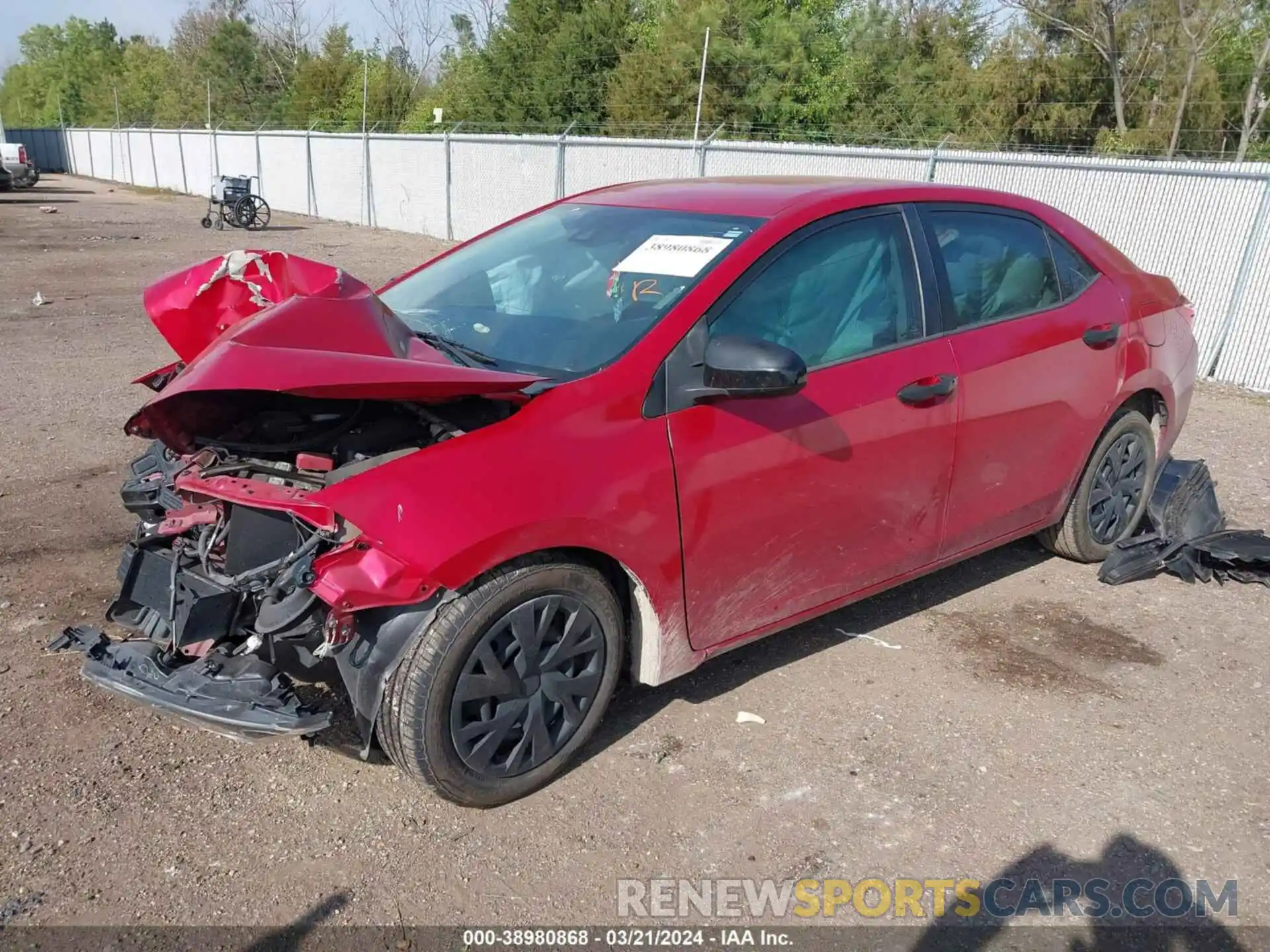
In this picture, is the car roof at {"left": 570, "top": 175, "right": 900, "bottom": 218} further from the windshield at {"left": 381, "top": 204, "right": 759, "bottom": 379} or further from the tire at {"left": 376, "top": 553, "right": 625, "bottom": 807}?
the tire at {"left": 376, "top": 553, "right": 625, "bottom": 807}

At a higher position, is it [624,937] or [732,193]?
[732,193]

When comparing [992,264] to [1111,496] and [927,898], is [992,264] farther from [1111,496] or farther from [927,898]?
[927,898]

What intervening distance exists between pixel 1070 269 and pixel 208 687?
377 centimetres

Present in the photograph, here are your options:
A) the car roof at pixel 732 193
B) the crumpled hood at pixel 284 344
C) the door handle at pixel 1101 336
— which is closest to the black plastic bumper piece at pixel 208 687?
the crumpled hood at pixel 284 344

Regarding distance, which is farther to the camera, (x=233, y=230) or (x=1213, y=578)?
(x=233, y=230)

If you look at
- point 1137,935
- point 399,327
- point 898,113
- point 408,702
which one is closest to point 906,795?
point 1137,935

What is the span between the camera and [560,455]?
9.27 ft

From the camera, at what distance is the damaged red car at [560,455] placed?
269cm

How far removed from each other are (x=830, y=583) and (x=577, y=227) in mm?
1658

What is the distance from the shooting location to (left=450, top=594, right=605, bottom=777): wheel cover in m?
2.81

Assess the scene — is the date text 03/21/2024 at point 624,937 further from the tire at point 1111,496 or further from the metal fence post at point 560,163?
the metal fence post at point 560,163

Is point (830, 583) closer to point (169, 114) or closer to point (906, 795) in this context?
point (906, 795)

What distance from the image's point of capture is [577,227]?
12.8 feet

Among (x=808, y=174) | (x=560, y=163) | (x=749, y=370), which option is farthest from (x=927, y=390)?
(x=560, y=163)
